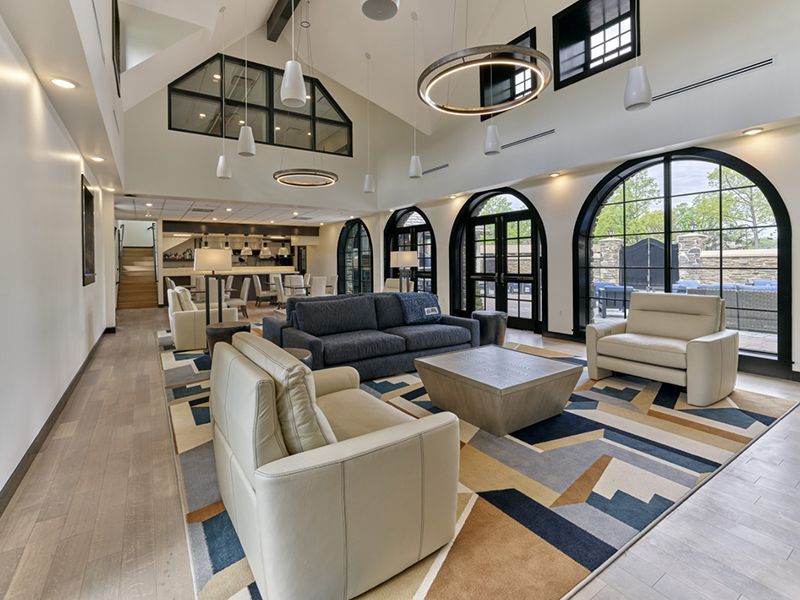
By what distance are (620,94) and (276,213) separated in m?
8.23

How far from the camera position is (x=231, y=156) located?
8.20 meters

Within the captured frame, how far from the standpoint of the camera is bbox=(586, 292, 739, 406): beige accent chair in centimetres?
348

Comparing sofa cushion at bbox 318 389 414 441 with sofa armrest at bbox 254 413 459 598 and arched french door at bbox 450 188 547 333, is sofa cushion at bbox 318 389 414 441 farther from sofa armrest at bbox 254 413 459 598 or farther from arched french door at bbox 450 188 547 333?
arched french door at bbox 450 188 547 333

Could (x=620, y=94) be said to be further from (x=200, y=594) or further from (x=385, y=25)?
(x=200, y=594)

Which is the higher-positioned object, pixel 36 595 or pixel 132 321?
pixel 132 321

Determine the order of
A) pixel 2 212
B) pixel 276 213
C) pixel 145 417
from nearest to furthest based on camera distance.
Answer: pixel 2 212 → pixel 145 417 → pixel 276 213

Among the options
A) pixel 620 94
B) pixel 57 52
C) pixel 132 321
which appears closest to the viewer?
pixel 57 52

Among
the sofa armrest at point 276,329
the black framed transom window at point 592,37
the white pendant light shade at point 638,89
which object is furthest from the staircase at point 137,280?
the white pendant light shade at point 638,89

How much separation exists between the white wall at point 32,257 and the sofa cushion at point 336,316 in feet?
6.92

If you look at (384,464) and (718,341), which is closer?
(384,464)

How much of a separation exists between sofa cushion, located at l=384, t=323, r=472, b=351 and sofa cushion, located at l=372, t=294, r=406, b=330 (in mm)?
117

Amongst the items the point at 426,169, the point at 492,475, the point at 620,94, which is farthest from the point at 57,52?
the point at 426,169

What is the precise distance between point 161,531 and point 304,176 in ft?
20.8

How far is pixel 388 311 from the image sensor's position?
16.9 ft
